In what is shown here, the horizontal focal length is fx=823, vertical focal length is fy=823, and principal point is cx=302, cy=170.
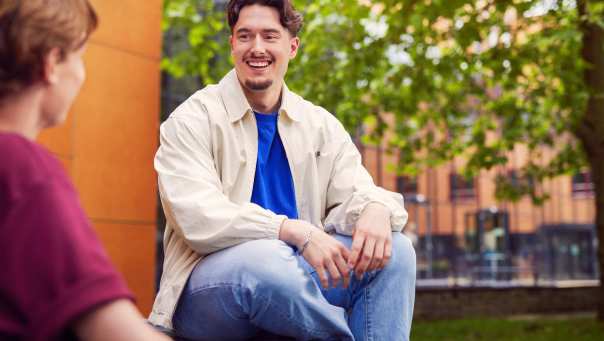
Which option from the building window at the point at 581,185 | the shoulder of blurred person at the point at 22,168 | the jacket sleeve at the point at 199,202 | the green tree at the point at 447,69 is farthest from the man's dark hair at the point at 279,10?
the building window at the point at 581,185

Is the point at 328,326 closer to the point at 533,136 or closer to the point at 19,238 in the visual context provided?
the point at 19,238

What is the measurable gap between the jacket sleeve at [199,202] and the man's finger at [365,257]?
0.27 meters

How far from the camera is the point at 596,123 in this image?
11359mm

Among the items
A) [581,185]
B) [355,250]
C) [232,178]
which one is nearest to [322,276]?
[355,250]

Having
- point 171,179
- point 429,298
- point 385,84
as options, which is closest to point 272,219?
point 171,179

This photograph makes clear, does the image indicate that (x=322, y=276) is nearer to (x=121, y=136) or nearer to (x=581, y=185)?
(x=121, y=136)

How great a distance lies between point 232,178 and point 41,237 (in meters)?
1.56

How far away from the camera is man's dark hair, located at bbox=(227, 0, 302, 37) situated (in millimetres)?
3012

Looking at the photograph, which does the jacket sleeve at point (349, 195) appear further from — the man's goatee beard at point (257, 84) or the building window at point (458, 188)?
the building window at point (458, 188)

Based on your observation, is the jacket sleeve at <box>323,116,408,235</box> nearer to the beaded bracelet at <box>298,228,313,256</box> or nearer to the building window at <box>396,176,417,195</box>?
the beaded bracelet at <box>298,228,313,256</box>

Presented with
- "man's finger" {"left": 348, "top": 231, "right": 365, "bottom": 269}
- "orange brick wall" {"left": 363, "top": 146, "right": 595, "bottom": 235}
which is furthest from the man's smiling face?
"orange brick wall" {"left": 363, "top": 146, "right": 595, "bottom": 235}

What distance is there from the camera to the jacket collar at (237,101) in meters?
2.88

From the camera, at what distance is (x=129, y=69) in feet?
27.8

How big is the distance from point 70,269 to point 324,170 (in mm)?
1841
